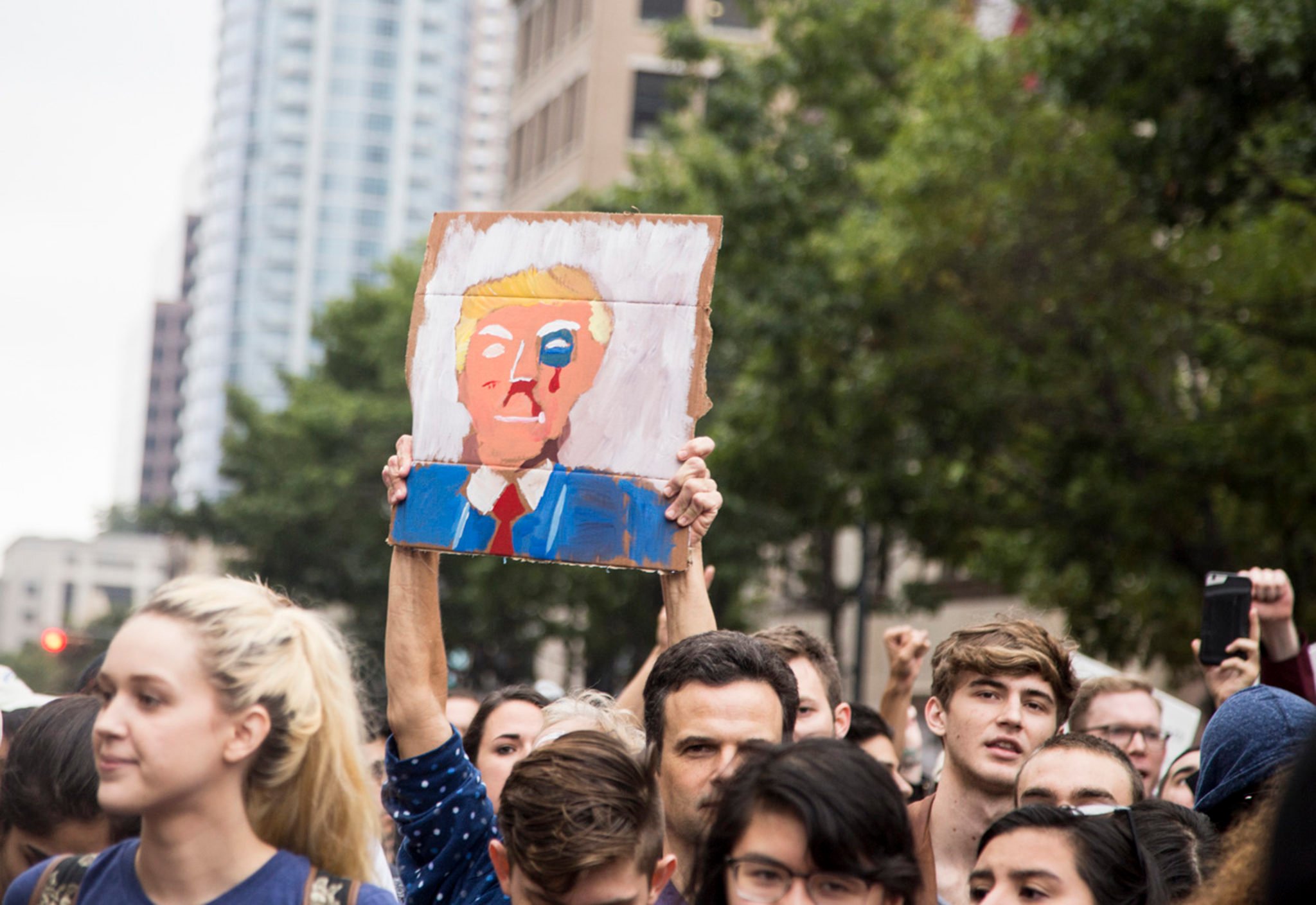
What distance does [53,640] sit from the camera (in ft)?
58.0

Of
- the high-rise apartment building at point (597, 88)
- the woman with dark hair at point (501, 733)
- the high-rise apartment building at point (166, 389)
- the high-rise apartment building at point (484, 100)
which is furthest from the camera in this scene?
the high-rise apartment building at point (166, 389)

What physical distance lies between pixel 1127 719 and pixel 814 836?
3.44 m

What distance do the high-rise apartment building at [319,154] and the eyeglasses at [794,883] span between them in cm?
17099

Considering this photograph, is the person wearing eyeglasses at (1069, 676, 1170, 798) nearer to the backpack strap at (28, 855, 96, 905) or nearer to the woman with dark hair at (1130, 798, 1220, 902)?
the woman with dark hair at (1130, 798, 1220, 902)

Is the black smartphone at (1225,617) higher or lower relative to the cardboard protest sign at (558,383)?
lower

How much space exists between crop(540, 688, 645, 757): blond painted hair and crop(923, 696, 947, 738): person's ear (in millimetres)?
809

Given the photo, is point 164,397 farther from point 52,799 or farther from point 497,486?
point 52,799

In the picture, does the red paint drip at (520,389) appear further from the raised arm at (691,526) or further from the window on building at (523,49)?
the window on building at (523,49)

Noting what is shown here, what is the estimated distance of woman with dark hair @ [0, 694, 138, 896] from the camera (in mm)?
3863

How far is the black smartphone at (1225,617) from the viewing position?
5.40 meters

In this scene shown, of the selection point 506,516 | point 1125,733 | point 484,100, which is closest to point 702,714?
point 506,516

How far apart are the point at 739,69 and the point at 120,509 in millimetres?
24113

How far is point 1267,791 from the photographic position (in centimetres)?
352

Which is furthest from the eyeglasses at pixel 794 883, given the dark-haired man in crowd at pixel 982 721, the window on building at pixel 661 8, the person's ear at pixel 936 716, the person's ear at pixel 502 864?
the window on building at pixel 661 8
